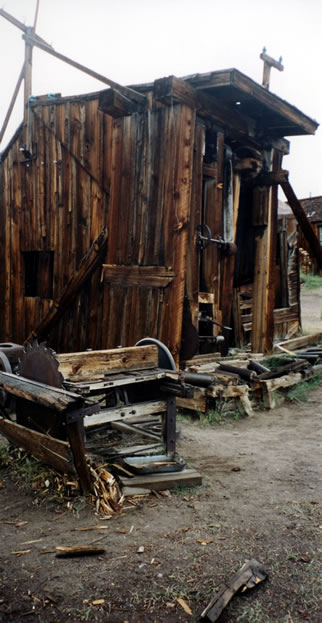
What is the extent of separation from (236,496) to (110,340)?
157 inches

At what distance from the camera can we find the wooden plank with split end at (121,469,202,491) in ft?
14.6

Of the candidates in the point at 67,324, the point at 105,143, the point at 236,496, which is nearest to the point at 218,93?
the point at 105,143

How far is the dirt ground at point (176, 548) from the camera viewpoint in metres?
2.88

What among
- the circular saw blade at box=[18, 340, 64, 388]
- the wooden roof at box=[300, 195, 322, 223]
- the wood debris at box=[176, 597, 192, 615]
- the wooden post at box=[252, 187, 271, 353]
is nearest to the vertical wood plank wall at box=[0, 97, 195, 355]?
the wooden post at box=[252, 187, 271, 353]

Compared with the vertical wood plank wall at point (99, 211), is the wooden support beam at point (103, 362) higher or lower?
lower

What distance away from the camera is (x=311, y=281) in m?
27.0

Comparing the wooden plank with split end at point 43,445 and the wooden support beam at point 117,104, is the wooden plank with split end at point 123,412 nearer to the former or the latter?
the wooden plank with split end at point 43,445

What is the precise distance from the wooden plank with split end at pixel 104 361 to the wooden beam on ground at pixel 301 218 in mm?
5351

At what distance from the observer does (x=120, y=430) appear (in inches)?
237

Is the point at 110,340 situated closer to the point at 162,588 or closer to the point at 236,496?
the point at 236,496

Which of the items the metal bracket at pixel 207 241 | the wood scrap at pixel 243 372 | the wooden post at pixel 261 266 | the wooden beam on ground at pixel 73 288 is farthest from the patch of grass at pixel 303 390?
the wooden beam on ground at pixel 73 288

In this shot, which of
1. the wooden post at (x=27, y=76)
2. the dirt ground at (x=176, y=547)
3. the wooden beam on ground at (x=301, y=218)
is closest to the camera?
the dirt ground at (x=176, y=547)

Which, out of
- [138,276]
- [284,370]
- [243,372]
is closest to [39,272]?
[138,276]

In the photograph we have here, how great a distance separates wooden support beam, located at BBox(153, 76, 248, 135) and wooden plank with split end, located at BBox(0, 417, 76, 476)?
482 cm
